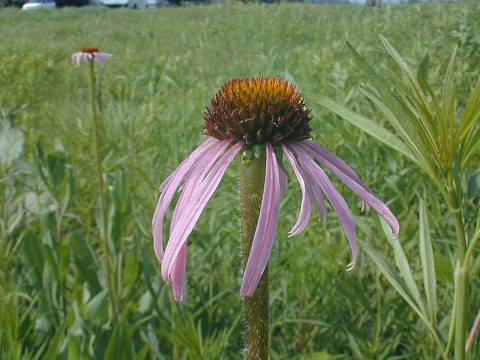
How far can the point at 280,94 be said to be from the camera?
571 millimetres

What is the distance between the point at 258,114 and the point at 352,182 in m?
0.11

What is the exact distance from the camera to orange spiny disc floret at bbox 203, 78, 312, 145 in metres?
0.49

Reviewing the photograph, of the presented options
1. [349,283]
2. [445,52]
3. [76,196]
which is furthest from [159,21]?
[349,283]

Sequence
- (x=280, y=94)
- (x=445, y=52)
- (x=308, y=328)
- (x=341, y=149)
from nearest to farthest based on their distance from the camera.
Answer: (x=280, y=94) → (x=308, y=328) → (x=341, y=149) → (x=445, y=52)

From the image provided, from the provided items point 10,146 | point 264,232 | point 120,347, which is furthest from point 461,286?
point 10,146

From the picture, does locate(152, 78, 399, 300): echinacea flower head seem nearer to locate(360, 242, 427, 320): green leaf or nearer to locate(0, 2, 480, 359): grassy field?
locate(360, 242, 427, 320): green leaf

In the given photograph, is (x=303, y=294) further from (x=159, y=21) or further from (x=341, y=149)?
(x=159, y=21)

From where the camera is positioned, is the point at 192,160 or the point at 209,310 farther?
the point at 209,310

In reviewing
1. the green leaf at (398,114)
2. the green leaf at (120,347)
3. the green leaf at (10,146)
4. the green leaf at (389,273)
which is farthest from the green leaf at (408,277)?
the green leaf at (10,146)

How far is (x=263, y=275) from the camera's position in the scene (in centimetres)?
44

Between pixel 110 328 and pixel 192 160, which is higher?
pixel 192 160

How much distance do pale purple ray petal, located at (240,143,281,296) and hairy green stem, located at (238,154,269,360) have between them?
2cm

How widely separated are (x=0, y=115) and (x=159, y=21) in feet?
33.2

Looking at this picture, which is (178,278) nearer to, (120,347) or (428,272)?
(428,272)
